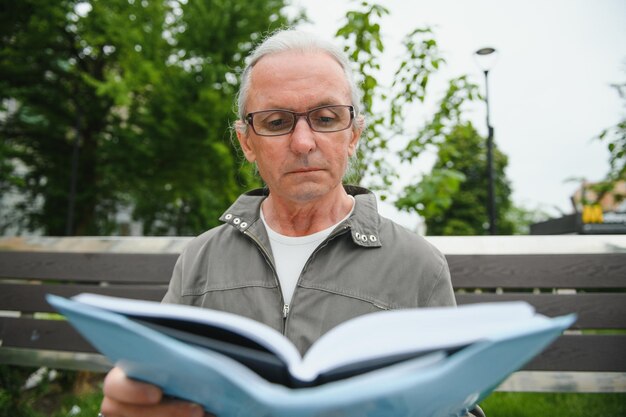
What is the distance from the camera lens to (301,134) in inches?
62.8

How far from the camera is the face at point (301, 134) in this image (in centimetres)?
160

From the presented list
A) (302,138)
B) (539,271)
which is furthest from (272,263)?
(539,271)

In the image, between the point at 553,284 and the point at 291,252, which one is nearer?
the point at 291,252

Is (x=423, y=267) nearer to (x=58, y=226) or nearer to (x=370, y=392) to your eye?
(x=370, y=392)

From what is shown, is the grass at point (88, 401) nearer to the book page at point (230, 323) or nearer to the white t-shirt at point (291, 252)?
the white t-shirt at point (291, 252)

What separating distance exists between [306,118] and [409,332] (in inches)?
41.8

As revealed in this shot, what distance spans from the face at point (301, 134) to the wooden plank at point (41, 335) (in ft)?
6.29

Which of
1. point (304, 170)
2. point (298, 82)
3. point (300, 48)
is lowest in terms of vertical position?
point (304, 170)

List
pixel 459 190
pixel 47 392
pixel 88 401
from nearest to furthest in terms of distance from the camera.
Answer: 1. pixel 88 401
2. pixel 47 392
3. pixel 459 190

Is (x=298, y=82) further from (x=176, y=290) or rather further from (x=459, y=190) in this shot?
(x=459, y=190)

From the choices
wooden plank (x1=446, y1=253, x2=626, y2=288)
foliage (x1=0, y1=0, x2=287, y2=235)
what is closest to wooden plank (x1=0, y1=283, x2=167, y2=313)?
wooden plank (x1=446, y1=253, x2=626, y2=288)

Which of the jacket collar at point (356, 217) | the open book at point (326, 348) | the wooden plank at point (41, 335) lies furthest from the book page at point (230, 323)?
the wooden plank at point (41, 335)

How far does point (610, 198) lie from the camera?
317 cm

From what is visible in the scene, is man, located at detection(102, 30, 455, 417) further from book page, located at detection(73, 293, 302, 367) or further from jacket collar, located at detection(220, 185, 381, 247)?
book page, located at detection(73, 293, 302, 367)
